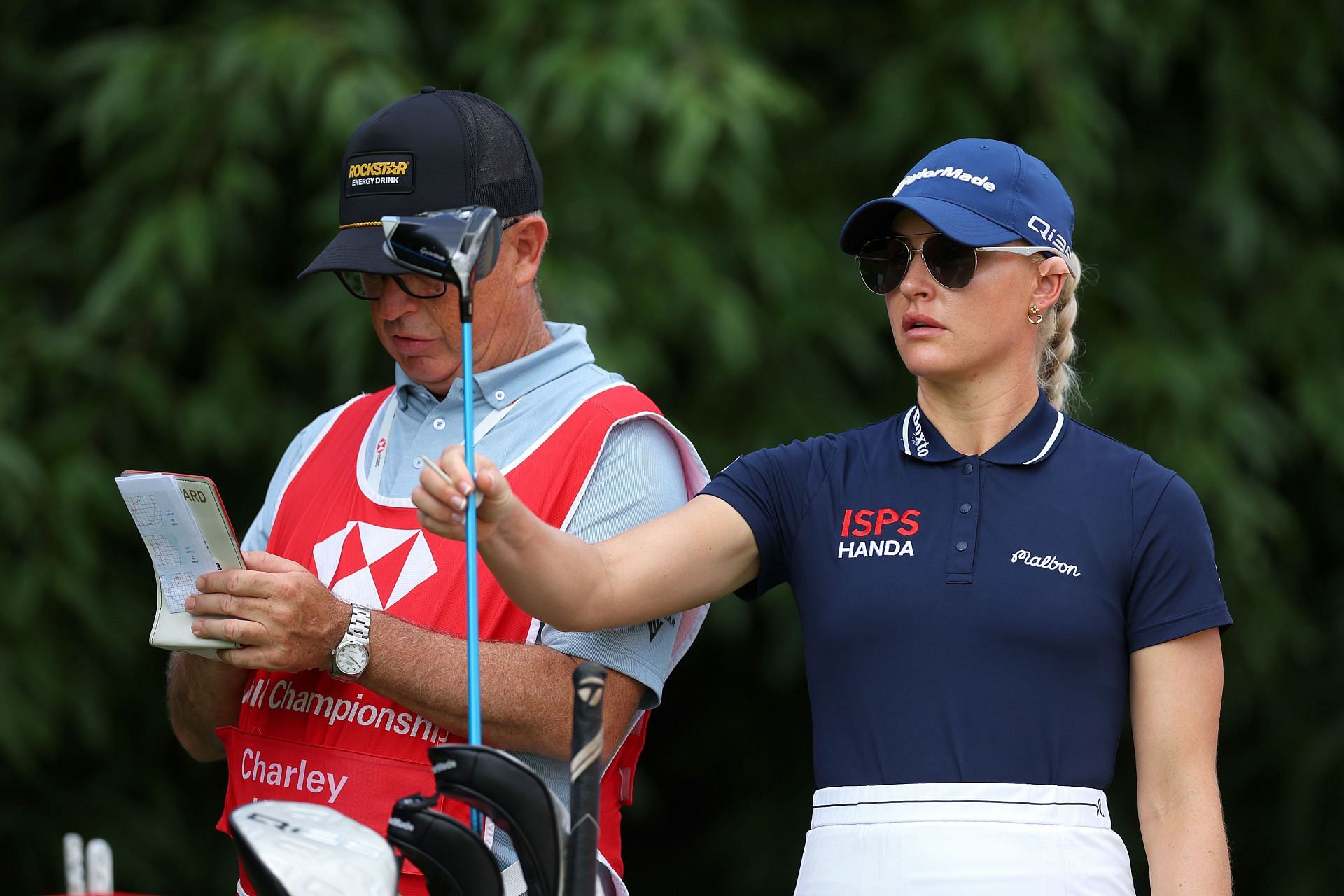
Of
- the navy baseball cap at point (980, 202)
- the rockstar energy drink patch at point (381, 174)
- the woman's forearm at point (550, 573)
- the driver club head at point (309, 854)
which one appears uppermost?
the rockstar energy drink patch at point (381, 174)

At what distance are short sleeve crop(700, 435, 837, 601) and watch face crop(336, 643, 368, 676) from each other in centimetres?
51

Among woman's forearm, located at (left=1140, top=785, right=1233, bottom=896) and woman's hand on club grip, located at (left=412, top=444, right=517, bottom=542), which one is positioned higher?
Answer: woman's hand on club grip, located at (left=412, top=444, right=517, bottom=542)

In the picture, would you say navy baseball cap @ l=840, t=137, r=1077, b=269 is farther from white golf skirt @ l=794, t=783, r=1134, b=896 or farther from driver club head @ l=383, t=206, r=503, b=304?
white golf skirt @ l=794, t=783, r=1134, b=896

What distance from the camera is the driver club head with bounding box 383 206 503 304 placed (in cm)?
192

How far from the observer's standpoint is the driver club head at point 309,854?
1555 mm

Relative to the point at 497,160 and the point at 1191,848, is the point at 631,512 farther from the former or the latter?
the point at 1191,848

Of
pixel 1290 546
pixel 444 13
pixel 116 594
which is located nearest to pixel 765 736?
pixel 1290 546

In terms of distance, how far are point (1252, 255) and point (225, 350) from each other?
298cm

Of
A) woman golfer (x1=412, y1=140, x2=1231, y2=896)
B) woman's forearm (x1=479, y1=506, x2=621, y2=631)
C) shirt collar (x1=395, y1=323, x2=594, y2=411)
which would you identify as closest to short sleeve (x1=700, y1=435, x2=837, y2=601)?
woman golfer (x1=412, y1=140, x2=1231, y2=896)

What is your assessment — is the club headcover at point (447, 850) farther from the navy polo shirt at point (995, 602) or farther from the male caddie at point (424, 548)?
the navy polo shirt at point (995, 602)

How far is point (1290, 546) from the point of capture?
4.77m

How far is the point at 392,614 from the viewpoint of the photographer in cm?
221

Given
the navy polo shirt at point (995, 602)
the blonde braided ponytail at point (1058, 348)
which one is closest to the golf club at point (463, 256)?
the navy polo shirt at point (995, 602)

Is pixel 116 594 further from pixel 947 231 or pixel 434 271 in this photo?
pixel 947 231
